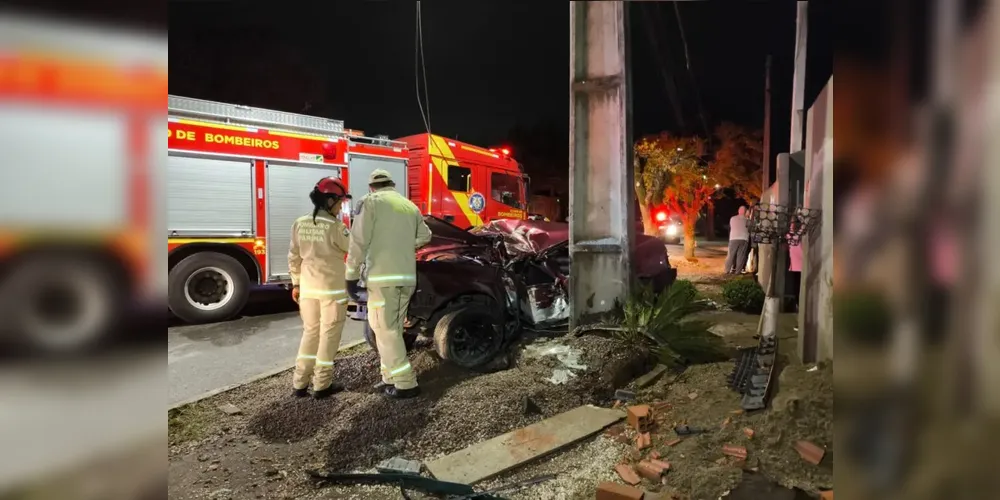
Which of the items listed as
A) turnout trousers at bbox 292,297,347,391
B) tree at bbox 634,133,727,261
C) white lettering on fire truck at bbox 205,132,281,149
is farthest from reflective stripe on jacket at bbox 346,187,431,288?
tree at bbox 634,133,727,261

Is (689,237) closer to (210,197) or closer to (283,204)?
(283,204)

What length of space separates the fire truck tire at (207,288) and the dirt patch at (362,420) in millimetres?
3106

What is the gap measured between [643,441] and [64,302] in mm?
2892

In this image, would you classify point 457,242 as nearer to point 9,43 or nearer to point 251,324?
point 251,324

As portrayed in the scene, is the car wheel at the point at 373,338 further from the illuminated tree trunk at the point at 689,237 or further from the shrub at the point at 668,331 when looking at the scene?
the illuminated tree trunk at the point at 689,237

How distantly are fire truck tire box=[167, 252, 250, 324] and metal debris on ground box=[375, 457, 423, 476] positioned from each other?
5.08m

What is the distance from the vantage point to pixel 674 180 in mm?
17812

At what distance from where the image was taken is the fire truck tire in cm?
677

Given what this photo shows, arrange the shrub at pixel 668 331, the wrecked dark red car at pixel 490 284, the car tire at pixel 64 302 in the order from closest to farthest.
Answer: the car tire at pixel 64 302 < the shrub at pixel 668 331 < the wrecked dark red car at pixel 490 284

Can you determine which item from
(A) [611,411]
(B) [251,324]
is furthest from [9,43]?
(B) [251,324]

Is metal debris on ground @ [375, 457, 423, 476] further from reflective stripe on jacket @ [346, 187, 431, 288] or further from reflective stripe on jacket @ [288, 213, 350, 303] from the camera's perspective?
reflective stripe on jacket @ [288, 213, 350, 303]

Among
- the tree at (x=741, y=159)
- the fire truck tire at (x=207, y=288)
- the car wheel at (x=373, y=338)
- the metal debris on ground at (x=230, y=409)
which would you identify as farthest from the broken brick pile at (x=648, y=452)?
the tree at (x=741, y=159)

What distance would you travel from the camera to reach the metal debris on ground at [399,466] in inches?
113

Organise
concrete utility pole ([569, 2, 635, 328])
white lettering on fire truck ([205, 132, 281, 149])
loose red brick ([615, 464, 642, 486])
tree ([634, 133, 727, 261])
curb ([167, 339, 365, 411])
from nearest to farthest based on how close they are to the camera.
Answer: loose red brick ([615, 464, 642, 486]), curb ([167, 339, 365, 411]), concrete utility pole ([569, 2, 635, 328]), white lettering on fire truck ([205, 132, 281, 149]), tree ([634, 133, 727, 261])
